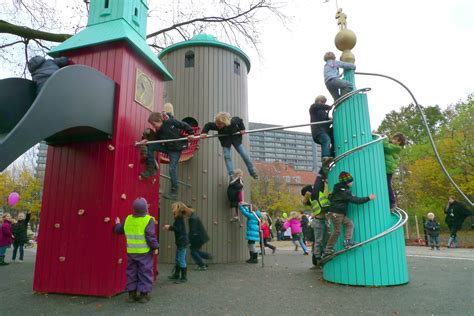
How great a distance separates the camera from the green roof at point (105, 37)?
6.54 metres

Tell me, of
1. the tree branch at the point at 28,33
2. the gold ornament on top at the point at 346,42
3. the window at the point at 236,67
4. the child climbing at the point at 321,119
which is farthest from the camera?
the window at the point at 236,67

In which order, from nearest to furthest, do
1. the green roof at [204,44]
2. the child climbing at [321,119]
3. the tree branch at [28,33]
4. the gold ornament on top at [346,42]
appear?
the child climbing at [321,119]
the gold ornament on top at [346,42]
the tree branch at [28,33]
the green roof at [204,44]

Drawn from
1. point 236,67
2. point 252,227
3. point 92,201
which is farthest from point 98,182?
point 236,67

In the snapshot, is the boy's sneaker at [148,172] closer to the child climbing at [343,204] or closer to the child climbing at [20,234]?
the child climbing at [343,204]

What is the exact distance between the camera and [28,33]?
10.1 metres

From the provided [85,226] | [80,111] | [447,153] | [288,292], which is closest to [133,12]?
[80,111]

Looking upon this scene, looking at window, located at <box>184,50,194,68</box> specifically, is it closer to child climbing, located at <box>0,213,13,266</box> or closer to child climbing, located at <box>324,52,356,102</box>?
child climbing, located at <box>324,52,356,102</box>

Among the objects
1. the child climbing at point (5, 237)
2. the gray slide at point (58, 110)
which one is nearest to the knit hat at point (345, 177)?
the gray slide at point (58, 110)

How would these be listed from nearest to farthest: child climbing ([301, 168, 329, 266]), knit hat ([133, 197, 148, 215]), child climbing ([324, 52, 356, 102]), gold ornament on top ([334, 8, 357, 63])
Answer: knit hat ([133, 197, 148, 215]), child climbing ([324, 52, 356, 102]), gold ornament on top ([334, 8, 357, 63]), child climbing ([301, 168, 329, 266])

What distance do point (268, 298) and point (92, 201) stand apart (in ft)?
11.8

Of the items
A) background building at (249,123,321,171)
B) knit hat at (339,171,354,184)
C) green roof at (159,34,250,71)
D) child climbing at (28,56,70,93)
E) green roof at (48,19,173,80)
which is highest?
background building at (249,123,321,171)

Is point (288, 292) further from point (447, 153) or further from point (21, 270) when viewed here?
point (447, 153)

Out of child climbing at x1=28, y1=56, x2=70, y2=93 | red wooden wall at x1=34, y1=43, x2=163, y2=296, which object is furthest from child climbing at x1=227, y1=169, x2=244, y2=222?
child climbing at x1=28, y1=56, x2=70, y2=93

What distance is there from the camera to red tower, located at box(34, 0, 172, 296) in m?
5.90
